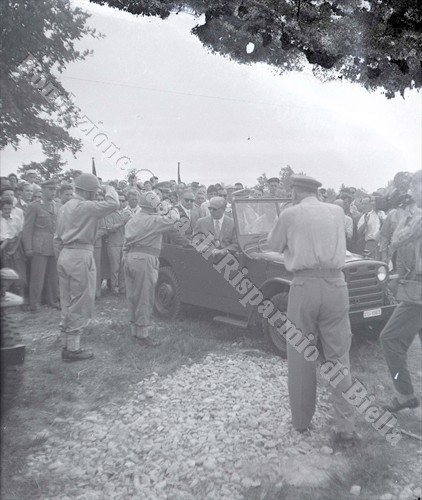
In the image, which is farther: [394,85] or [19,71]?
[394,85]

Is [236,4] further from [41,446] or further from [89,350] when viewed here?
[89,350]

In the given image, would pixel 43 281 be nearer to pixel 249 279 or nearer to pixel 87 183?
pixel 87 183

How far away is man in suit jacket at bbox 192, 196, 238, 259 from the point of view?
14.6 ft

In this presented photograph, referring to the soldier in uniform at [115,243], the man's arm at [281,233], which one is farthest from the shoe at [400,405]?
the soldier in uniform at [115,243]

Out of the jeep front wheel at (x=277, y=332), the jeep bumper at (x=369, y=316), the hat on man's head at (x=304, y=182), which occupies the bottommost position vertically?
the jeep front wheel at (x=277, y=332)

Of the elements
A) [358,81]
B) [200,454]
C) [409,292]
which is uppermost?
[358,81]

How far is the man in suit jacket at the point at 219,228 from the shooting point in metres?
4.45

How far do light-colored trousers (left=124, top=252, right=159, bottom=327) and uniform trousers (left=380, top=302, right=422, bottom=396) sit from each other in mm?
2390

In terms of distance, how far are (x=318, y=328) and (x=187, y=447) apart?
1.01m

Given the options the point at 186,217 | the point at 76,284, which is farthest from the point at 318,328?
the point at 186,217

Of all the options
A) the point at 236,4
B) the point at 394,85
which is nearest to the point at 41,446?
the point at 236,4

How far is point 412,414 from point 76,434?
1.92 m

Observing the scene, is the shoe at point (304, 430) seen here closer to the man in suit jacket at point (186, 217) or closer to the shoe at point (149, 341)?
the shoe at point (149, 341)

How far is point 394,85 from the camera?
265 cm
